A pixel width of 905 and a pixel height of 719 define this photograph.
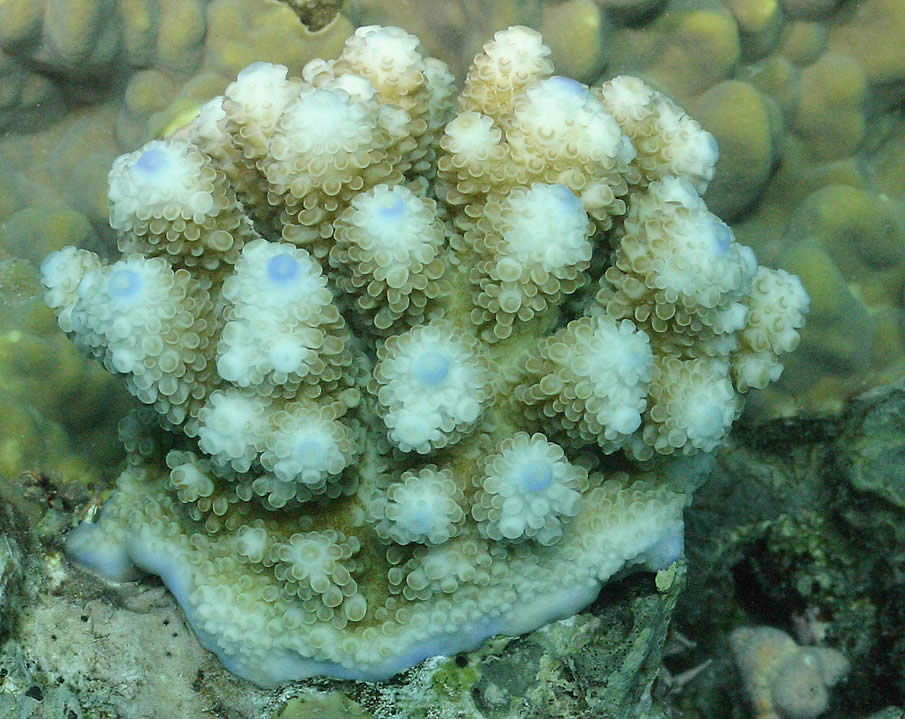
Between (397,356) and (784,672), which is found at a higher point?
(397,356)

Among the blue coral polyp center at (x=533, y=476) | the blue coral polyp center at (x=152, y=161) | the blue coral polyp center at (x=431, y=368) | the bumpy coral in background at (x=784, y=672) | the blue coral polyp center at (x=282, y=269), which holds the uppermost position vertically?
the blue coral polyp center at (x=152, y=161)

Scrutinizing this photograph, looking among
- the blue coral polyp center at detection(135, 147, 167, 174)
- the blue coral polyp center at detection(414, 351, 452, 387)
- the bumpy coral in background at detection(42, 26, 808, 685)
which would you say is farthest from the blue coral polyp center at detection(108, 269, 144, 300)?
the blue coral polyp center at detection(414, 351, 452, 387)

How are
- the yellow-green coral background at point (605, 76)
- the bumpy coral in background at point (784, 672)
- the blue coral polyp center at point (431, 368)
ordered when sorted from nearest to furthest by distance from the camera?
the blue coral polyp center at point (431, 368)
the yellow-green coral background at point (605, 76)
the bumpy coral in background at point (784, 672)

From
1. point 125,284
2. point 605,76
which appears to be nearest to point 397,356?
point 125,284

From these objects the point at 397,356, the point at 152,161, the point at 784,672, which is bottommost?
the point at 784,672

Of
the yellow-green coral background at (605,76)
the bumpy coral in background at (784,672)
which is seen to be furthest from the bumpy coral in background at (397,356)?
the bumpy coral in background at (784,672)

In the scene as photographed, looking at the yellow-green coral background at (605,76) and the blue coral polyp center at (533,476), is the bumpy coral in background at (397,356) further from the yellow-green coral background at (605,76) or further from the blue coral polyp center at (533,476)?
the yellow-green coral background at (605,76)

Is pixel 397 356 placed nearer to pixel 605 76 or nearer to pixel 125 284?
pixel 125 284
